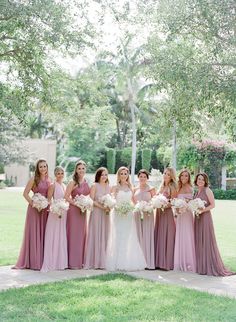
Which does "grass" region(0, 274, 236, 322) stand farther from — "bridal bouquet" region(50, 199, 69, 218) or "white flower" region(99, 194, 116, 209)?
"white flower" region(99, 194, 116, 209)

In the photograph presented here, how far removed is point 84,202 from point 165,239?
1.71 m

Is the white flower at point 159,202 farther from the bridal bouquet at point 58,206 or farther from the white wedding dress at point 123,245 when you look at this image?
the bridal bouquet at point 58,206

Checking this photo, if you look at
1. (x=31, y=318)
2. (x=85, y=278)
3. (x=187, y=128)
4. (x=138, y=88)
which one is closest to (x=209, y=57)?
(x=187, y=128)

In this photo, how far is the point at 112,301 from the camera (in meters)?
6.45

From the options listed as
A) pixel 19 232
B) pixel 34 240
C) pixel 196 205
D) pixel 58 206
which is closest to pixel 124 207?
pixel 58 206

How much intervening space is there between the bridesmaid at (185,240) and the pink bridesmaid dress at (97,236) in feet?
4.36

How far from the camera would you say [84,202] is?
29.1ft

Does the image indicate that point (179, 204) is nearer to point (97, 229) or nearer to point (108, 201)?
point (108, 201)

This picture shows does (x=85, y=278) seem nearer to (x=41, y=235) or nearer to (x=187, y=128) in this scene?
(x=41, y=235)

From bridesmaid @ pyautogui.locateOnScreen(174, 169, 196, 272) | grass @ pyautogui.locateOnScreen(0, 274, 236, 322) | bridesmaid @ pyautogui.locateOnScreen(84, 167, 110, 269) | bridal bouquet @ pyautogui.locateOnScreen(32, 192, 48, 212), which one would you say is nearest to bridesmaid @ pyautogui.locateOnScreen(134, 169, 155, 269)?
bridesmaid @ pyautogui.locateOnScreen(174, 169, 196, 272)

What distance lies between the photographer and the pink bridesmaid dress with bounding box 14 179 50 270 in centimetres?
888

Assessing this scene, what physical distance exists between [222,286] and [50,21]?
4980 mm

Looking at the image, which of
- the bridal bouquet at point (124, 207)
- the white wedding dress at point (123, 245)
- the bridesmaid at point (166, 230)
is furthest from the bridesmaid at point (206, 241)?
the bridal bouquet at point (124, 207)

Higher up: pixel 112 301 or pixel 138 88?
pixel 138 88
